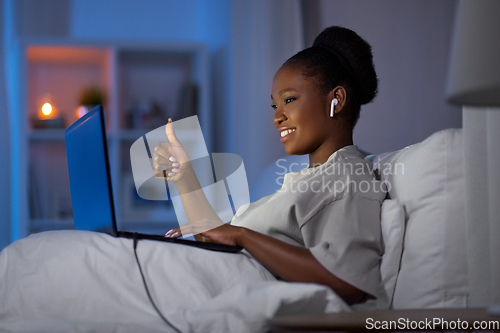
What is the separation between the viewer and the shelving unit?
2.85 m

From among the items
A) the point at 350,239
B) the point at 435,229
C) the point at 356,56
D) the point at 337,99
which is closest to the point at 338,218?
the point at 350,239

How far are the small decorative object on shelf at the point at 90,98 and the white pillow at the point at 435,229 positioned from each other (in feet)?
7.66

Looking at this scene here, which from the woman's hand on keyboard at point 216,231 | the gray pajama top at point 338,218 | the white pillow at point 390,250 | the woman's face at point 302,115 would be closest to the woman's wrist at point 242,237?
the woman's hand on keyboard at point 216,231

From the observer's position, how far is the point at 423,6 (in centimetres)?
183

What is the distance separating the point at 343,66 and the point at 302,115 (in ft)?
0.56

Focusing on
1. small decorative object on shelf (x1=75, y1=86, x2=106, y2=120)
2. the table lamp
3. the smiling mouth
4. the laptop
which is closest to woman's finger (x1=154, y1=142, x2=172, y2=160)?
the laptop

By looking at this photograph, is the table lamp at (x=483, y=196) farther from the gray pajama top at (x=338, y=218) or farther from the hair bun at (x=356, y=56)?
the hair bun at (x=356, y=56)

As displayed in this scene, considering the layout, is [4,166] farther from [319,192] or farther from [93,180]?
[319,192]

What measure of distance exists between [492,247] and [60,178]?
279 centimetres

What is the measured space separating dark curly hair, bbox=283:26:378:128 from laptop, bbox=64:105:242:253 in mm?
538

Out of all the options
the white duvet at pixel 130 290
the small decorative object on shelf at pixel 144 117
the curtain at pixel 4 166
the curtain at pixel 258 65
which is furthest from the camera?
the small decorative object on shelf at pixel 144 117

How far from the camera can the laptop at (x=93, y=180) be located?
93 centimetres

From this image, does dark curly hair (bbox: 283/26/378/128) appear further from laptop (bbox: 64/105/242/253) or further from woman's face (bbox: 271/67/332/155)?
laptop (bbox: 64/105/242/253)

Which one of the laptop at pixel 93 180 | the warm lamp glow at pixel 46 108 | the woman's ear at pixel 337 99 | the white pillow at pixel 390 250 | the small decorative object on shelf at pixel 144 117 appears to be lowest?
the white pillow at pixel 390 250
